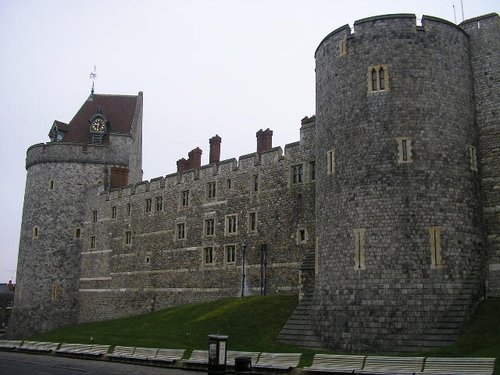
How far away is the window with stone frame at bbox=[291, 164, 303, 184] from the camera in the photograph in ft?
113

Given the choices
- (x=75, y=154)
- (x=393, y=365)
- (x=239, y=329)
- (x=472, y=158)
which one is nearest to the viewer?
(x=393, y=365)

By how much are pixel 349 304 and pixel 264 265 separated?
13.1m

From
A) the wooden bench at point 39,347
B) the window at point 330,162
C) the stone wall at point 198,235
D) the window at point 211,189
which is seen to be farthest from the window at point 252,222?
the wooden bench at point 39,347

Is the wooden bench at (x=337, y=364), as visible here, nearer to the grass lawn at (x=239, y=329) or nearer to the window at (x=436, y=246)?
the grass lawn at (x=239, y=329)

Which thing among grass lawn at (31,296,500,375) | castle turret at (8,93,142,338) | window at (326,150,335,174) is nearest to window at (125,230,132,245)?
castle turret at (8,93,142,338)

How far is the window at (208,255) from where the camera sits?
39787mm

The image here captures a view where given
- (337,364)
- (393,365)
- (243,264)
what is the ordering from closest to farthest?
(393,365), (337,364), (243,264)

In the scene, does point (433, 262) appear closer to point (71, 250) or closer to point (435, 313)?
point (435, 313)

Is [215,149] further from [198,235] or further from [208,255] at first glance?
[208,255]

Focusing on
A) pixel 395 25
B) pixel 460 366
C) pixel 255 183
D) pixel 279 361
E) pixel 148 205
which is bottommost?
pixel 279 361

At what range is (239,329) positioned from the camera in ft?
91.2

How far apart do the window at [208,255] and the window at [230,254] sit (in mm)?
1499

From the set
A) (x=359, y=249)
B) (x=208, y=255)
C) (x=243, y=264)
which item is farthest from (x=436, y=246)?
(x=208, y=255)

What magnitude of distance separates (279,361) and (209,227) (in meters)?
21.9
